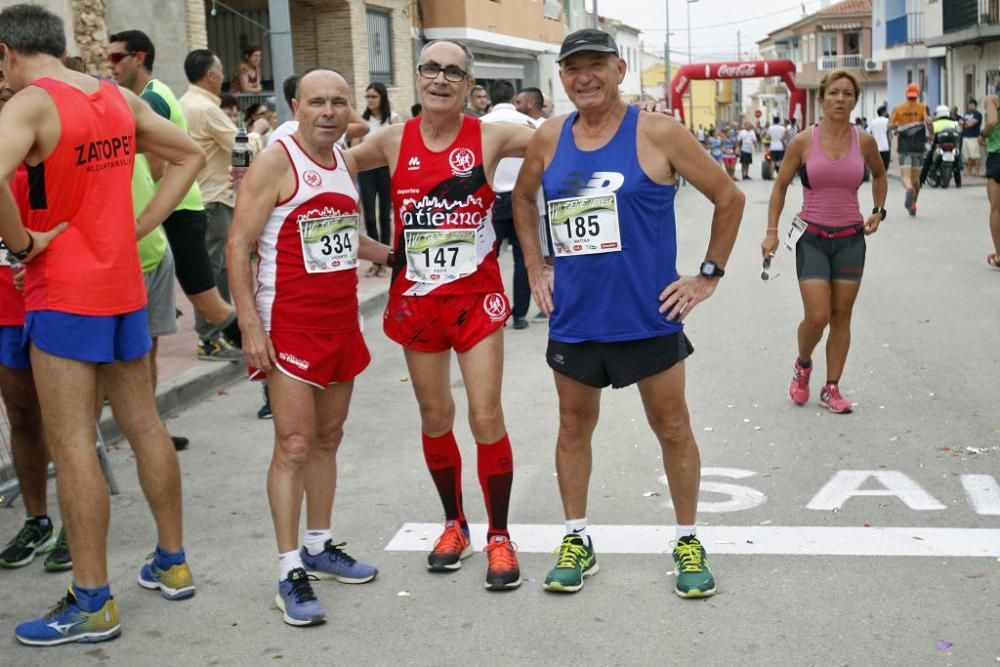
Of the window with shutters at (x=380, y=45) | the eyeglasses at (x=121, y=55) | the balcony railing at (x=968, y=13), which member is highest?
the balcony railing at (x=968, y=13)

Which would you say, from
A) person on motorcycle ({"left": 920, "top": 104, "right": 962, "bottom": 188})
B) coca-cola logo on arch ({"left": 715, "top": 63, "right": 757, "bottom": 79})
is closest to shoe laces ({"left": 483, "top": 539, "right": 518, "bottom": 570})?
person on motorcycle ({"left": 920, "top": 104, "right": 962, "bottom": 188})

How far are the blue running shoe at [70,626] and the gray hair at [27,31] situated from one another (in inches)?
73.3

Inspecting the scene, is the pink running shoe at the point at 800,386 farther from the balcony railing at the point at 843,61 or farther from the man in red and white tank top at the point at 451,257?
the balcony railing at the point at 843,61

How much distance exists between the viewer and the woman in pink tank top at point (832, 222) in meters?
7.24

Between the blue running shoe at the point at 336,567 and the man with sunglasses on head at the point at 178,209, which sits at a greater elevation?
the man with sunglasses on head at the point at 178,209

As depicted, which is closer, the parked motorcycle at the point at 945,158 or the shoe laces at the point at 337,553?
the shoe laces at the point at 337,553

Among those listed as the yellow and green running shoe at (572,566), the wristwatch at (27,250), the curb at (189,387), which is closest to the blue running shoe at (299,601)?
the yellow and green running shoe at (572,566)

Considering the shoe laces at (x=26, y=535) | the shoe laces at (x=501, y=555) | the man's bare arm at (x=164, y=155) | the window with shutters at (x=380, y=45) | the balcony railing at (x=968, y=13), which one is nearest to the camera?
the man's bare arm at (x=164, y=155)

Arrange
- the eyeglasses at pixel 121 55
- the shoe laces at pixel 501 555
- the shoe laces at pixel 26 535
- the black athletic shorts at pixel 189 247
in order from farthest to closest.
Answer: the black athletic shorts at pixel 189 247 → the eyeglasses at pixel 121 55 → the shoe laces at pixel 26 535 → the shoe laces at pixel 501 555

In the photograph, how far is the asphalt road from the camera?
4211 millimetres

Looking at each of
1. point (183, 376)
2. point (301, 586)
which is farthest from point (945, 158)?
point (301, 586)

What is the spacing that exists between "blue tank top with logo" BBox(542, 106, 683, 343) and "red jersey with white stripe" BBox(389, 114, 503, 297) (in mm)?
287

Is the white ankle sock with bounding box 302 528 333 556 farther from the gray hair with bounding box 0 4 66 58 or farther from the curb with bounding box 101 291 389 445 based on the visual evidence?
the curb with bounding box 101 291 389 445

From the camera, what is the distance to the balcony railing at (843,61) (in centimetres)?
8273
